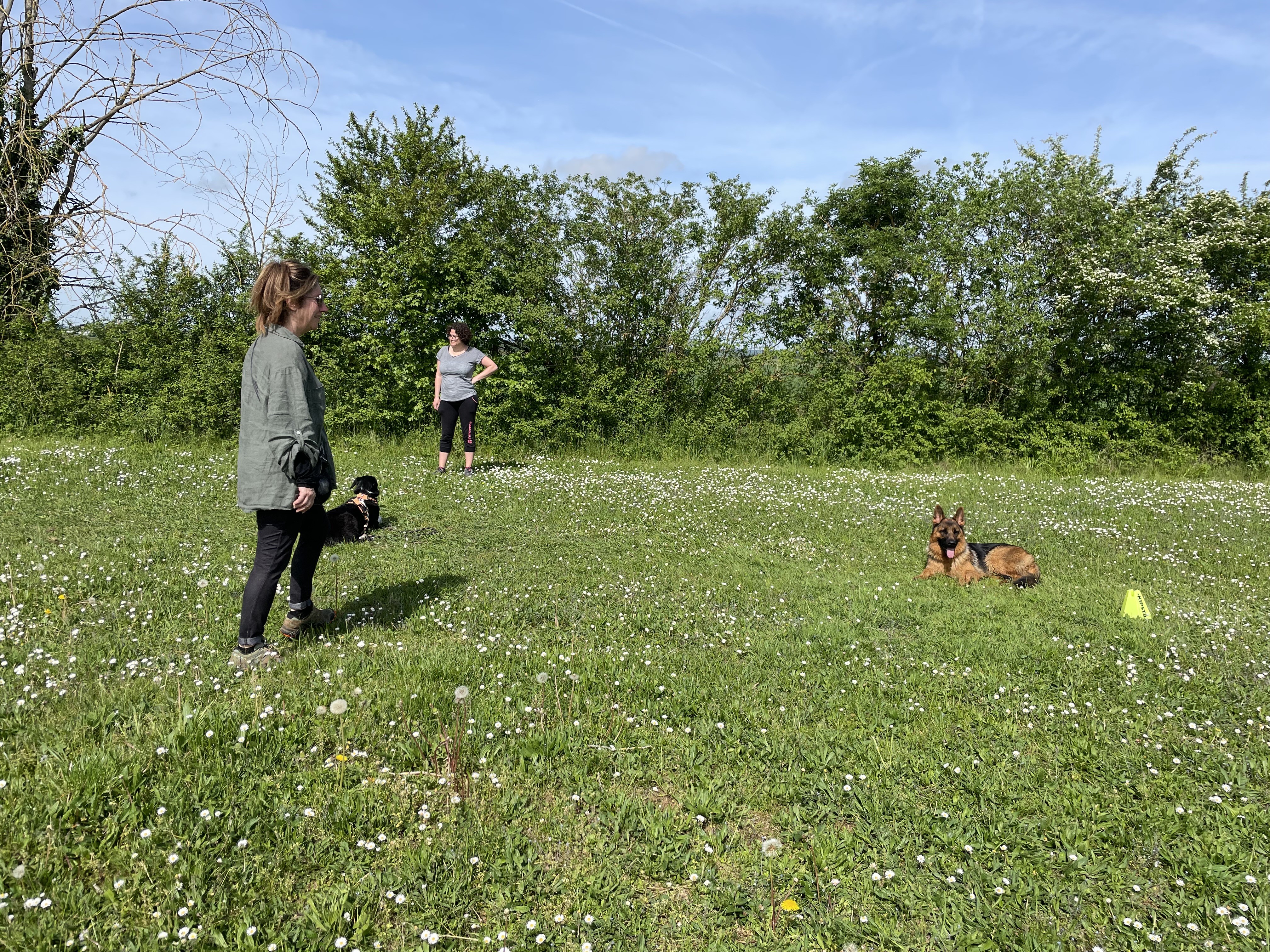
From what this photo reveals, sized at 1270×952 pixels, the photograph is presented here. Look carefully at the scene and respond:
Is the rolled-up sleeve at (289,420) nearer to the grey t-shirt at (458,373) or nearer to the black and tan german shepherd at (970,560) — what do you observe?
the black and tan german shepherd at (970,560)

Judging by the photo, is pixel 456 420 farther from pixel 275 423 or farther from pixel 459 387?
pixel 275 423

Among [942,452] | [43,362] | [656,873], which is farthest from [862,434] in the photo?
[43,362]

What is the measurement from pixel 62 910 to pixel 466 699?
1.89 m

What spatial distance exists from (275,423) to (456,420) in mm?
7872

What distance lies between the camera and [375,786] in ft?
10.8

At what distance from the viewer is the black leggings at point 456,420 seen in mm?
11672

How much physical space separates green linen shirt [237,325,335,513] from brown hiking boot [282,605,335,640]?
1.08 meters

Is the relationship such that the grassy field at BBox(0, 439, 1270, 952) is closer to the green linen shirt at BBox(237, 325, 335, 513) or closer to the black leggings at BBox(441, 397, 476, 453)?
the green linen shirt at BBox(237, 325, 335, 513)

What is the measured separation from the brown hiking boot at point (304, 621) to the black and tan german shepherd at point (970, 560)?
232 inches

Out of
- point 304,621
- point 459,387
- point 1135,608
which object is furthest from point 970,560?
point 459,387

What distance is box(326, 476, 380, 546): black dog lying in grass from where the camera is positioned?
25.4 ft

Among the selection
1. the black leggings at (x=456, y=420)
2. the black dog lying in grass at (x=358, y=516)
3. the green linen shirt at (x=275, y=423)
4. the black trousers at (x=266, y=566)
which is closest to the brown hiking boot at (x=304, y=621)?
the black trousers at (x=266, y=566)

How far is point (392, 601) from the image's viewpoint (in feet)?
19.6

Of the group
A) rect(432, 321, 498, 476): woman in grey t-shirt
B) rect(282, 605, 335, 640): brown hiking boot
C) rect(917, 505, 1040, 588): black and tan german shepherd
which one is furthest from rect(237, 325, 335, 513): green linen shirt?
rect(432, 321, 498, 476): woman in grey t-shirt
